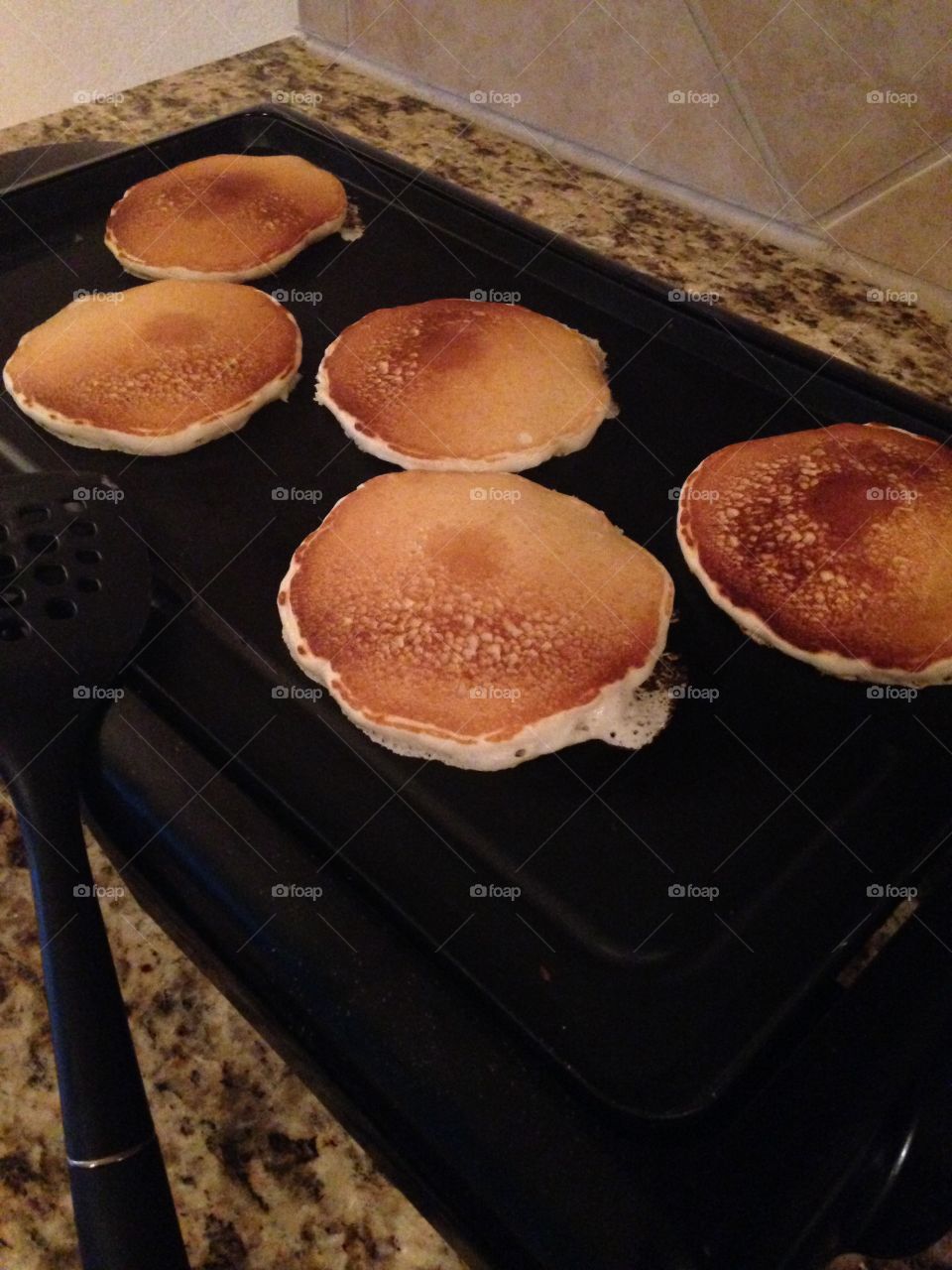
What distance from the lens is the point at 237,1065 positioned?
2.20ft

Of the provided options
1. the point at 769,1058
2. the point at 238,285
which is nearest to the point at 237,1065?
the point at 769,1058

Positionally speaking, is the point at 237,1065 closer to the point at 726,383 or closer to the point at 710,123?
the point at 726,383

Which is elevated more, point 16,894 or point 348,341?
point 348,341

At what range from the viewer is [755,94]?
3.99 feet

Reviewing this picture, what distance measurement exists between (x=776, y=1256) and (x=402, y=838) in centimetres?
35
